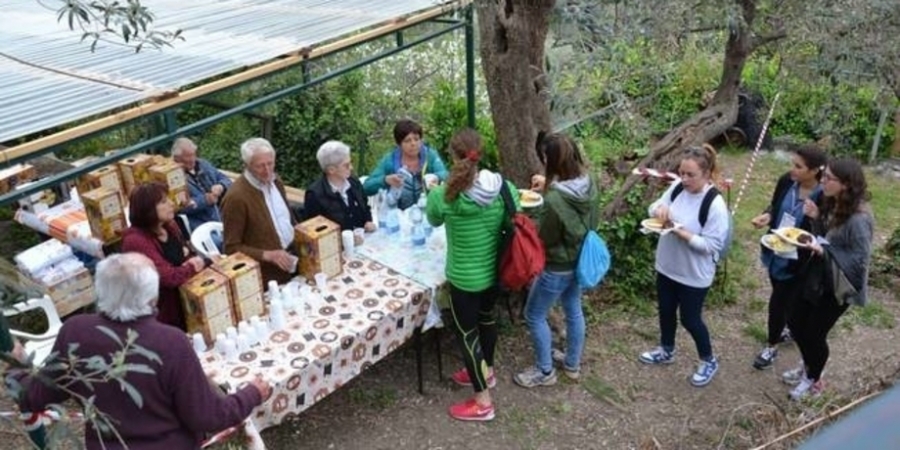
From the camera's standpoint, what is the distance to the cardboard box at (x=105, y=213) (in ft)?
18.1

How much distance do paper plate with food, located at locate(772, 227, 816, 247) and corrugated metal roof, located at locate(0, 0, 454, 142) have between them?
3.03 meters

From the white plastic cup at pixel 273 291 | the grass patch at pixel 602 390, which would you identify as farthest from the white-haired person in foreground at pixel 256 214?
the grass patch at pixel 602 390

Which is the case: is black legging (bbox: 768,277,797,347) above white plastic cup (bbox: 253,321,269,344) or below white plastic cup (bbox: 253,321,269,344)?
below

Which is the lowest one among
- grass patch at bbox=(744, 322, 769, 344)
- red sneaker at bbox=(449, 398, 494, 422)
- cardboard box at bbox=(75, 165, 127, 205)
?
grass patch at bbox=(744, 322, 769, 344)

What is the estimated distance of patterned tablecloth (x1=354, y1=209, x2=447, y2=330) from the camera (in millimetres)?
4488

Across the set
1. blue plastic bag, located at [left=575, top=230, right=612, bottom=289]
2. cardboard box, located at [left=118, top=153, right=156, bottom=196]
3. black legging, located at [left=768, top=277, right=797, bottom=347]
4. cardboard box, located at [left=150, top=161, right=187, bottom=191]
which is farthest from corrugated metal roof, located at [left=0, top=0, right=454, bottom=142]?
black legging, located at [left=768, top=277, right=797, bottom=347]

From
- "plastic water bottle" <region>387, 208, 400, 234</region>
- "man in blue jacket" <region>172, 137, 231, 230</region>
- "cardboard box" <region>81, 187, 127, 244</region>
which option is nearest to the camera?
"plastic water bottle" <region>387, 208, 400, 234</region>

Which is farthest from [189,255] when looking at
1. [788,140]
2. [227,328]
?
[788,140]

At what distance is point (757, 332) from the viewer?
5.50 metres

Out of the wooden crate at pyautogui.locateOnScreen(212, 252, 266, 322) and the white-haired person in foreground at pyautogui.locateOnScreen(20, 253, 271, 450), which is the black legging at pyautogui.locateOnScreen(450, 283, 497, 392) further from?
the white-haired person in foreground at pyautogui.locateOnScreen(20, 253, 271, 450)

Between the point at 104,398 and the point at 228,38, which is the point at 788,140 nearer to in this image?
the point at 228,38

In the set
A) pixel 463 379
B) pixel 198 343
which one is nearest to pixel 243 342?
pixel 198 343

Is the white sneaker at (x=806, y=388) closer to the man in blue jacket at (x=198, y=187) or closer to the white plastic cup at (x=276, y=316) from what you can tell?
the white plastic cup at (x=276, y=316)

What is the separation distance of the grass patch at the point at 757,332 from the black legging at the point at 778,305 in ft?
1.17
